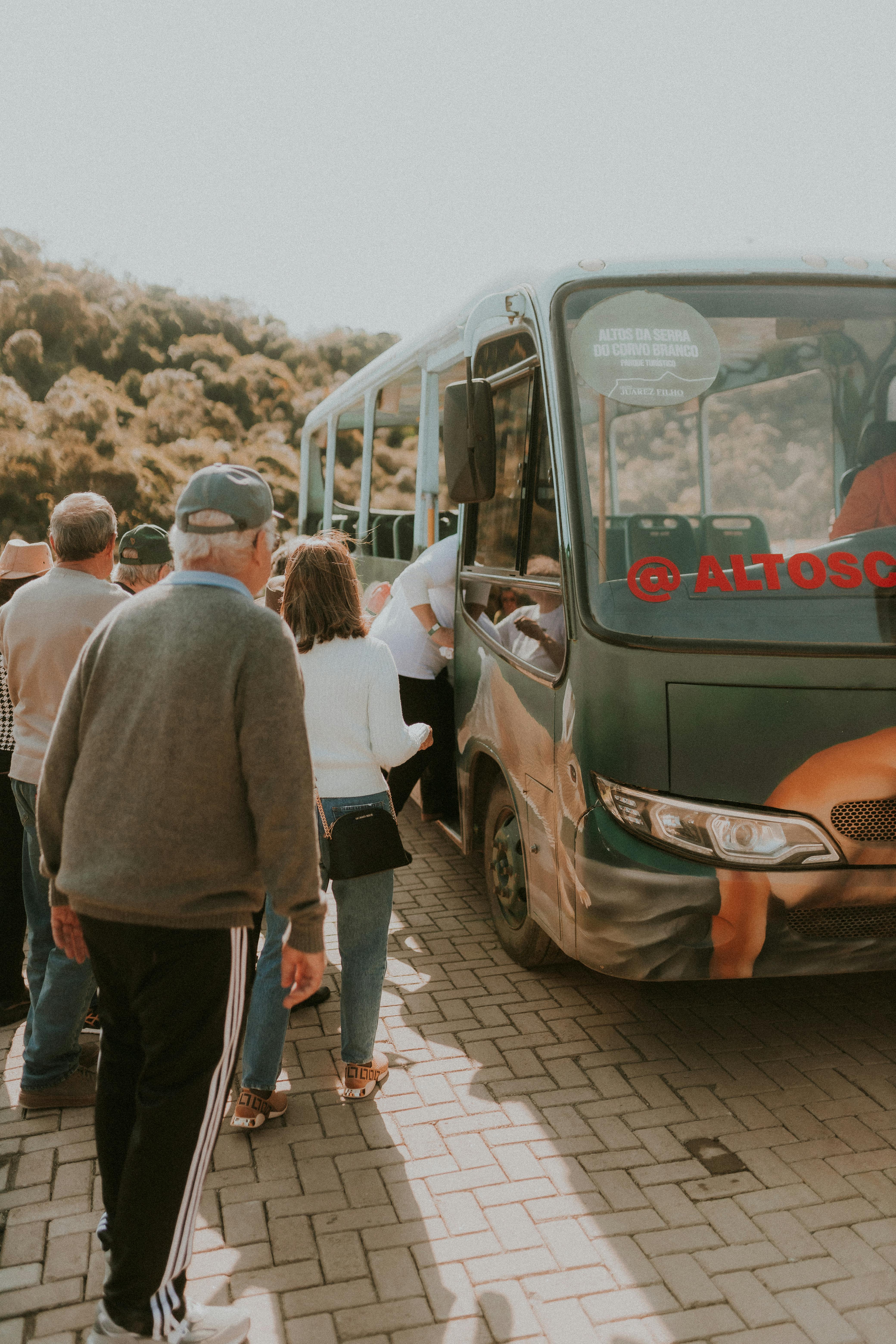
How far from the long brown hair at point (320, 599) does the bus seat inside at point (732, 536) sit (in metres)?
1.27

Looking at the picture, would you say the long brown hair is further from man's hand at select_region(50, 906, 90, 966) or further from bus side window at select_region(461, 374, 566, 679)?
man's hand at select_region(50, 906, 90, 966)

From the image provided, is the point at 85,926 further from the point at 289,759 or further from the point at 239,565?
the point at 239,565

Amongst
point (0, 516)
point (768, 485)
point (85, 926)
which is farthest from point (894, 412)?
point (0, 516)

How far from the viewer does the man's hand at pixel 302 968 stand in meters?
2.39

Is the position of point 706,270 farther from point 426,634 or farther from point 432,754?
point 432,754

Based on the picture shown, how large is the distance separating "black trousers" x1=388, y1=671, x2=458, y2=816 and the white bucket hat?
171cm

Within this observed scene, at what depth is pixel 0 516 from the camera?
37531 millimetres

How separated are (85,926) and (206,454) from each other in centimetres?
4279

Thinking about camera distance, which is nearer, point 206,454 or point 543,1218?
point 543,1218

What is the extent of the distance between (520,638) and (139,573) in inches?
64.7

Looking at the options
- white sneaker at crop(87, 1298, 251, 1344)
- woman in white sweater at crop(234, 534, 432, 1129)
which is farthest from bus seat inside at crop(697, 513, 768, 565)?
white sneaker at crop(87, 1298, 251, 1344)

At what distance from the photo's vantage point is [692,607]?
3756mm

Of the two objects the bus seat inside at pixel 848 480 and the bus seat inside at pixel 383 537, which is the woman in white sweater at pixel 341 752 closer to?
the bus seat inside at pixel 848 480

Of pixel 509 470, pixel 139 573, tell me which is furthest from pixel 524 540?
pixel 139 573
